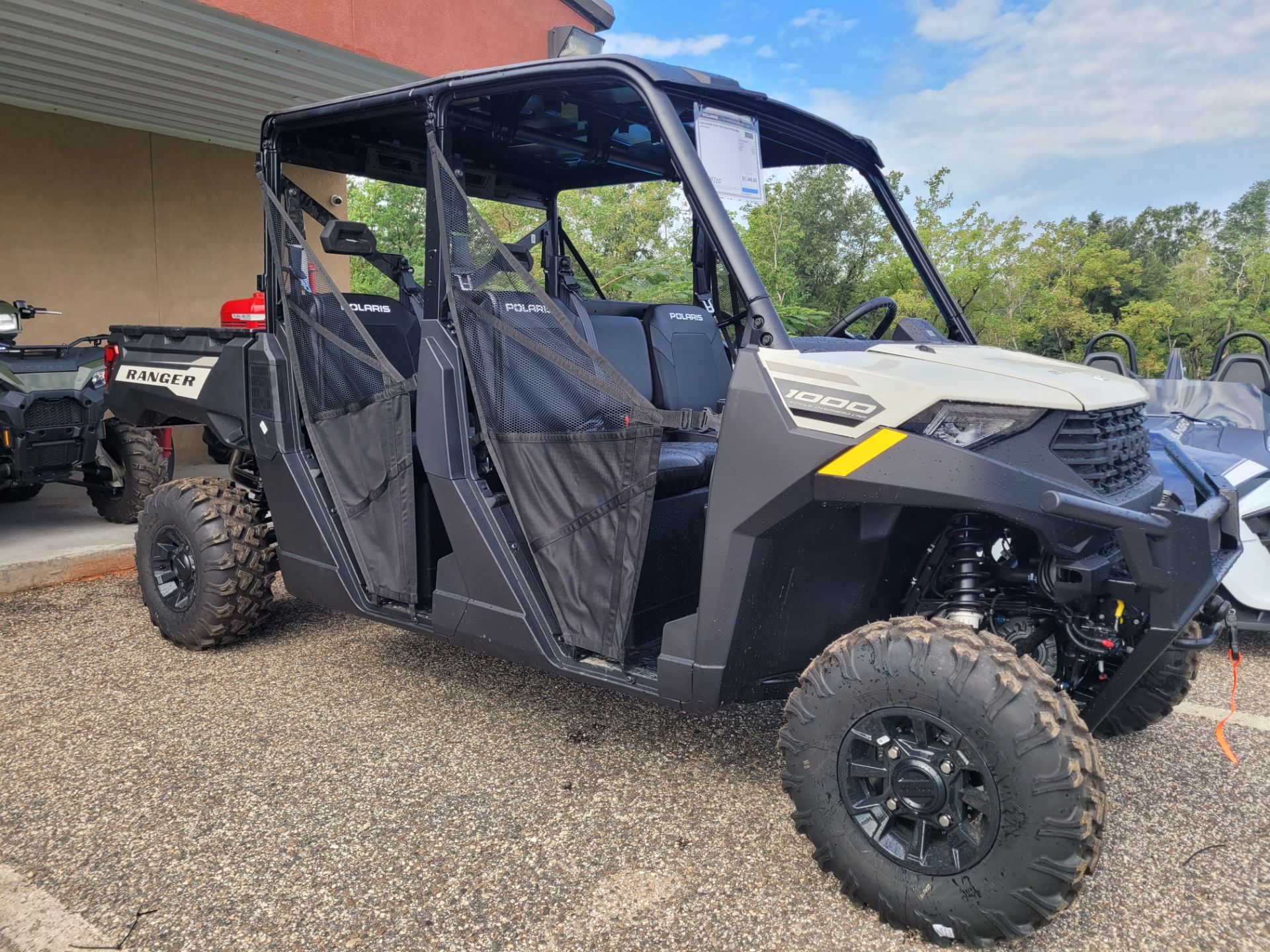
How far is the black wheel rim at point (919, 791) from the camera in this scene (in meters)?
2.10

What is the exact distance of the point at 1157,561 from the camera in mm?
2100

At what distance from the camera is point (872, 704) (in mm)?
2207

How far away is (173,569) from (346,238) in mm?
1805

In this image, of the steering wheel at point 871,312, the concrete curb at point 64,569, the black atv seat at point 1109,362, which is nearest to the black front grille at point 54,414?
the concrete curb at point 64,569

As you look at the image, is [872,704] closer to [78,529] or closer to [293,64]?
[78,529]

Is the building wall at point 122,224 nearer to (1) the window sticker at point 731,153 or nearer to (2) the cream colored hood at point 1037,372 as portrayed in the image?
(1) the window sticker at point 731,153

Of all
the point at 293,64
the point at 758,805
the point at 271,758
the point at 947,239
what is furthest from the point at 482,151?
the point at 947,239

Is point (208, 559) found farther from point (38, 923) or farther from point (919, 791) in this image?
point (919, 791)

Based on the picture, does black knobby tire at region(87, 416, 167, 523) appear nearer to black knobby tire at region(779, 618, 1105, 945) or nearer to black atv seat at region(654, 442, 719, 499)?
black atv seat at region(654, 442, 719, 499)

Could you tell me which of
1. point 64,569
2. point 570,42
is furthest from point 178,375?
point 570,42

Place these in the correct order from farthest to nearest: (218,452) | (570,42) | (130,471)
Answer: (218,452)
(570,42)
(130,471)

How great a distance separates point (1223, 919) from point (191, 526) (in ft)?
12.5

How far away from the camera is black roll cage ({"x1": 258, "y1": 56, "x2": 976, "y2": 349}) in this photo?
7.90 ft

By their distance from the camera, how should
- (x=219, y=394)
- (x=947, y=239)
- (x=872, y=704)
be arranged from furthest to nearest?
1. (x=947, y=239)
2. (x=219, y=394)
3. (x=872, y=704)
